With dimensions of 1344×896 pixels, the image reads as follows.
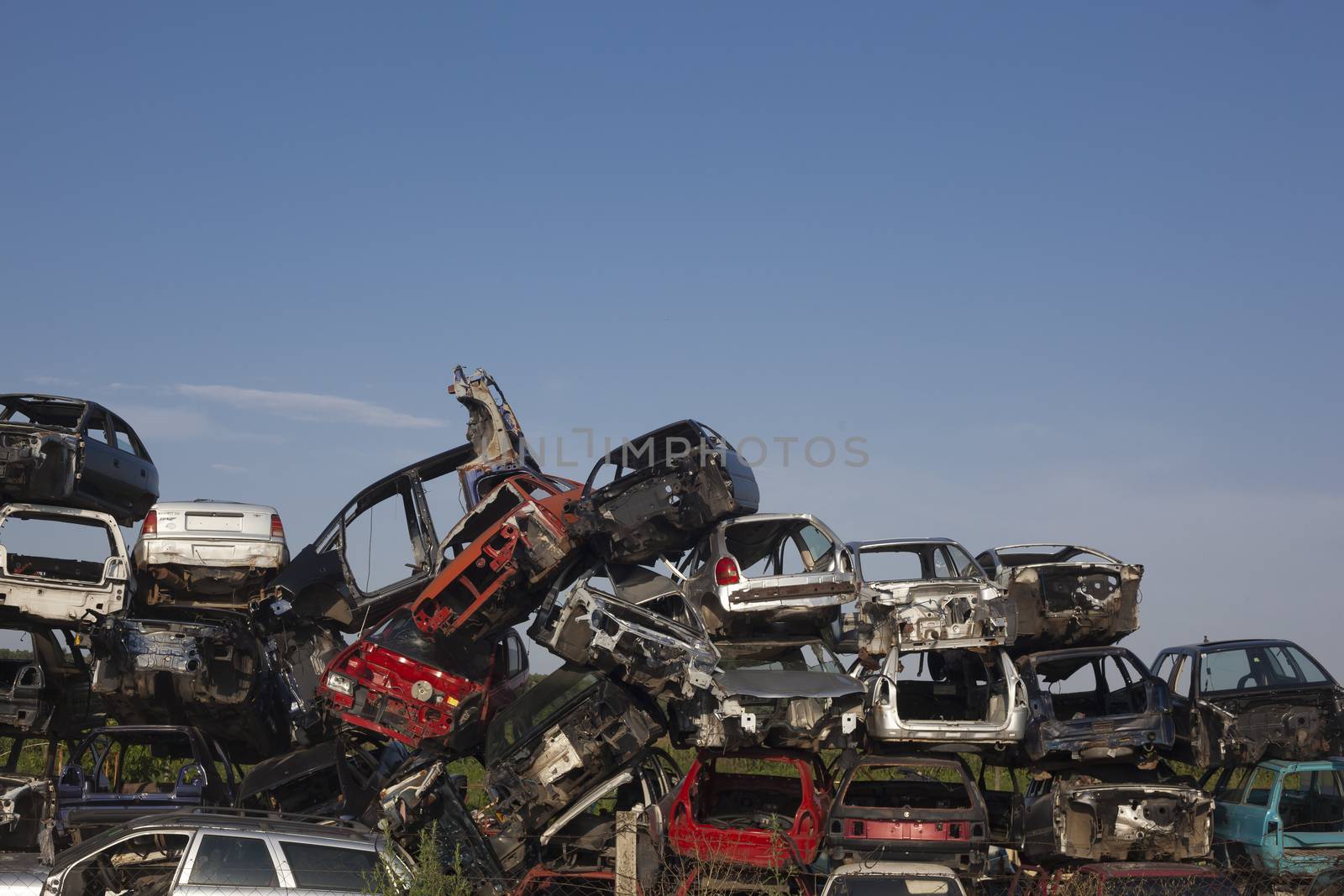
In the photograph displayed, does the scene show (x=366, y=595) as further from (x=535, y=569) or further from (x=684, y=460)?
(x=684, y=460)

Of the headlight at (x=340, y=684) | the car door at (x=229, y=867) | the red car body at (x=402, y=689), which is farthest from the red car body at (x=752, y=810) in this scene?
the headlight at (x=340, y=684)

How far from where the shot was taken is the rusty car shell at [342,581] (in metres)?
15.0

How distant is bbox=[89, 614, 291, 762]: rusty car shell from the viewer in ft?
46.3

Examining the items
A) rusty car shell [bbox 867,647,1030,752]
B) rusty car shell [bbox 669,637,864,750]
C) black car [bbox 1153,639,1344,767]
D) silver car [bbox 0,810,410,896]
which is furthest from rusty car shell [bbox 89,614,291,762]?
black car [bbox 1153,639,1344,767]

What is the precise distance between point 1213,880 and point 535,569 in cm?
707

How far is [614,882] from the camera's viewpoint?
11172mm

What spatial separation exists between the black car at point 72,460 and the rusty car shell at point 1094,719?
1150 centimetres

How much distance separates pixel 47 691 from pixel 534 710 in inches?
245

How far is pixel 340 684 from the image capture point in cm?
1349

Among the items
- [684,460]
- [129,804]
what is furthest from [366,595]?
[684,460]

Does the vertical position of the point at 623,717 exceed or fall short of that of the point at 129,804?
it exceeds it

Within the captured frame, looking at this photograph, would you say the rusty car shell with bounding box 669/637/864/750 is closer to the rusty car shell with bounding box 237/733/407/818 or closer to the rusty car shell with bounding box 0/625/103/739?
the rusty car shell with bounding box 237/733/407/818

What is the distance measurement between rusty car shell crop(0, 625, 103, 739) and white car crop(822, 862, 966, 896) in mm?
9795

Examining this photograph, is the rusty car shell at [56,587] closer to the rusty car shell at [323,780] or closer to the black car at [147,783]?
the black car at [147,783]
